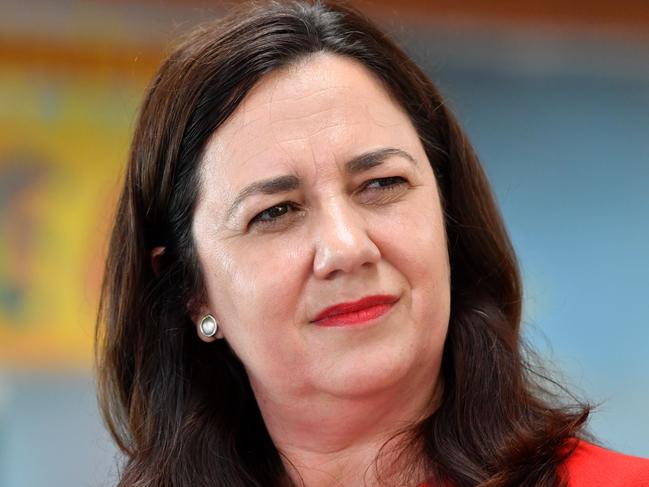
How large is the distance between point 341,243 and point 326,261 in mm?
43

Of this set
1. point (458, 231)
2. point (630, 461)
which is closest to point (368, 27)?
point (458, 231)

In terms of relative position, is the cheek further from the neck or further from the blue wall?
the blue wall

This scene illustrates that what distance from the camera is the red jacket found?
187cm

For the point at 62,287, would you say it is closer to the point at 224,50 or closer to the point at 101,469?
the point at 101,469

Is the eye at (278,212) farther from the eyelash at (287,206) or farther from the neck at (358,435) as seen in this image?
the neck at (358,435)

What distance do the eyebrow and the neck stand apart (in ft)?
1.32

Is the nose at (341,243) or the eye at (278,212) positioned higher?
the eye at (278,212)

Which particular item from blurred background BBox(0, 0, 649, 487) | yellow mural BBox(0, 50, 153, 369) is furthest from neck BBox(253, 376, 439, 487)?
yellow mural BBox(0, 50, 153, 369)

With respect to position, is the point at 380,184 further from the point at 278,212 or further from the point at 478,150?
the point at 478,150

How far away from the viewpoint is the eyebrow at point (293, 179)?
207 cm

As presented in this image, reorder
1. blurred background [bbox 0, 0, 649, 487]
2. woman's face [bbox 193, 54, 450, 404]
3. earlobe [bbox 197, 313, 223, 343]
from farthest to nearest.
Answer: blurred background [bbox 0, 0, 649, 487] < earlobe [bbox 197, 313, 223, 343] < woman's face [bbox 193, 54, 450, 404]

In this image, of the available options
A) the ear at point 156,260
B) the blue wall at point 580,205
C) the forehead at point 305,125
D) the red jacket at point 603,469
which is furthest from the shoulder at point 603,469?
the blue wall at point 580,205

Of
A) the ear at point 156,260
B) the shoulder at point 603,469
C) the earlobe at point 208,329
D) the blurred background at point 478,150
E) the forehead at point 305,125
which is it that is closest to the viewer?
the shoulder at point 603,469

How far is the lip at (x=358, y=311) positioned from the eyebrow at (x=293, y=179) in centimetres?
26
